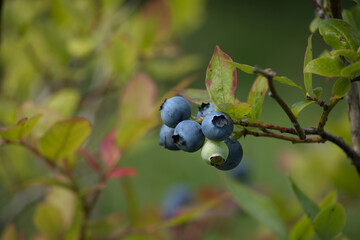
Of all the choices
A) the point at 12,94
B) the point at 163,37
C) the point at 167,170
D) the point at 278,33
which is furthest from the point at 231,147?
the point at 278,33

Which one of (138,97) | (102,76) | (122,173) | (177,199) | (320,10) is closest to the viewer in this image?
(320,10)

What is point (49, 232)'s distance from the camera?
2.77 feet

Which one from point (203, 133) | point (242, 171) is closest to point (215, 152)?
point (203, 133)

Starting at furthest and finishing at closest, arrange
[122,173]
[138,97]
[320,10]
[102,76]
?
[102,76] → [138,97] → [122,173] → [320,10]

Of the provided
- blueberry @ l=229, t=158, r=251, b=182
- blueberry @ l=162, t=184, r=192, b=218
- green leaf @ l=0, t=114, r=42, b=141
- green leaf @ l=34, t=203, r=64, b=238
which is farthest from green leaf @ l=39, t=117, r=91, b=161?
blueberry @ l=229, t=158, r=251, b=182

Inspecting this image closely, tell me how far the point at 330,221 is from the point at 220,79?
27 centimetres

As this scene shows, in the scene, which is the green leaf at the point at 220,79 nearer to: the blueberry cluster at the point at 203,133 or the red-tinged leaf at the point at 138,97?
the blueberry cluster at the point at 203,133

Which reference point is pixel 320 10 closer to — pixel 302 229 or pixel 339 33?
pixel 339 33

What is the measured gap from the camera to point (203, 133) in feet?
1.54

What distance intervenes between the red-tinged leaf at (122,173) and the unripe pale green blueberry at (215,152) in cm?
27

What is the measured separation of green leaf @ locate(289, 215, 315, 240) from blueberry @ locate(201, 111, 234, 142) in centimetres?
25

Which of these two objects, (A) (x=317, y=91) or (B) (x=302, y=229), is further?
(B) (x=302, y=229)

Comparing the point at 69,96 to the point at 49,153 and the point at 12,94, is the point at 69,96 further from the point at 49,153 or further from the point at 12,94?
the point at 12,94

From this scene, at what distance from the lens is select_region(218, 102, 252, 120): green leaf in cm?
46
